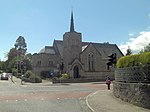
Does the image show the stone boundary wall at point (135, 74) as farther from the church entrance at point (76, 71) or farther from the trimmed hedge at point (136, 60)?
the church entrance at point (76, 71)

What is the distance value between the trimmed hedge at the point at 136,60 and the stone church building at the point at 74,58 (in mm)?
56159

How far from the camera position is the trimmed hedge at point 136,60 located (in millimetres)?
17281

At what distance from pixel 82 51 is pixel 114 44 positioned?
1935 cm

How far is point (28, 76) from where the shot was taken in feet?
225

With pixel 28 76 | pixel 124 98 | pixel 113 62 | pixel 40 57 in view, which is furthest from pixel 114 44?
pixel 124 98

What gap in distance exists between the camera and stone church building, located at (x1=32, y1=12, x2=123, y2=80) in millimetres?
78812

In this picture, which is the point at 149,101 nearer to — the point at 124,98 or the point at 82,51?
the point at 124,98

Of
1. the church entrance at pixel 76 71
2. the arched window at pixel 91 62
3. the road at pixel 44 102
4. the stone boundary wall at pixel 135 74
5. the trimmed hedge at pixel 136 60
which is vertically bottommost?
the road at pixel 44 102

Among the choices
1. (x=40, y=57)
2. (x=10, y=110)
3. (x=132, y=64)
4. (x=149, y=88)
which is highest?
(x=40, y=57)

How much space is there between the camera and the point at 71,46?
82188 millimetres

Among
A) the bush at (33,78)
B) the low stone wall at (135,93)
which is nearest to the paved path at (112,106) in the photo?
the low stone wall at (135,93)

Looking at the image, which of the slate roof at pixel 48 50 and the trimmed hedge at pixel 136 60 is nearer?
the trimmed hedge at pixel 136 60

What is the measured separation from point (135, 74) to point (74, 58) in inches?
2432

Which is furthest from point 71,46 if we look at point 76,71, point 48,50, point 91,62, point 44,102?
point 44,102
